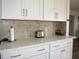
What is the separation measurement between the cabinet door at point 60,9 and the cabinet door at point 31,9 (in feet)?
1.90

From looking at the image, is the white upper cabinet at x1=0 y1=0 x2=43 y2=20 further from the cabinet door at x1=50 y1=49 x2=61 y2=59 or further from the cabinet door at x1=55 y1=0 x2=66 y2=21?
the cabinet door at x1=50 y1=49 x2=61 y2=59

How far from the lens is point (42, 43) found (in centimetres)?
184

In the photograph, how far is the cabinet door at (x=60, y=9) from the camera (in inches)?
98.4

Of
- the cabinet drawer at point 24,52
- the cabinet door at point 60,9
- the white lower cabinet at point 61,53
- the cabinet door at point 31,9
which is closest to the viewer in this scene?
the cabinet drawer at point 24,52

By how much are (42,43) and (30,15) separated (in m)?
0.59

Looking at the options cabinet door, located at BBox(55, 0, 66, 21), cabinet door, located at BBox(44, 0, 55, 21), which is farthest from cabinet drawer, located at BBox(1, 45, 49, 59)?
cabinet door, located at BBox(55, 0, 66, 21)

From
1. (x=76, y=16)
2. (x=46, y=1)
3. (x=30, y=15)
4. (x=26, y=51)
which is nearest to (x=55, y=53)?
(x=26, y=51)

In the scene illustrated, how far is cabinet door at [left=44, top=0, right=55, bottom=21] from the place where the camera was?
2.24 meters

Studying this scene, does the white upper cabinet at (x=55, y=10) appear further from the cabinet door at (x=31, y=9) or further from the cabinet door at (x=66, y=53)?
the cabinet door at (x=66, y=53)

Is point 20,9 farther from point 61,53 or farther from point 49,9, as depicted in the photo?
point 61,53

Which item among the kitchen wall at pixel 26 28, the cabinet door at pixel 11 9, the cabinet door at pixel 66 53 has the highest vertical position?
the cabinet door at pixel 11 9

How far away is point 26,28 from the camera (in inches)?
92.8

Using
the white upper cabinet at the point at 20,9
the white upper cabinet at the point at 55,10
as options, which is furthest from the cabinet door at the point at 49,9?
the white upper cabinet at the point at 20,9

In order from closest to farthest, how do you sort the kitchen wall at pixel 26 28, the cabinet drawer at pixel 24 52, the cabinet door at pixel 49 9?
the cabinet drawer at pixel 24 52, the kitchen wall at pixel 26 28, the cabinet door at pixel 49 9
